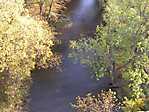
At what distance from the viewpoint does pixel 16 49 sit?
36688 mm

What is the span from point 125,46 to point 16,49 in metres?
10.3

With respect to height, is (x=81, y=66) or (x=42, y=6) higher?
(x=42, y=6)

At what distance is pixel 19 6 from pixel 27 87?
8.75m

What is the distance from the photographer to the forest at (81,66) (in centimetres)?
3647

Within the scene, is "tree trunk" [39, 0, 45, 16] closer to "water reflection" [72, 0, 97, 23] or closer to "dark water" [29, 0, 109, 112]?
"water reflection" [72, 0, 97, 23]

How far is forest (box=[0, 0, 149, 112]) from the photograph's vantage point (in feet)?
120

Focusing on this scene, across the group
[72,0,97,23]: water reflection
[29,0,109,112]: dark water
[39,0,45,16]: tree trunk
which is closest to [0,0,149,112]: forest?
[29,0,109,112]: dark water

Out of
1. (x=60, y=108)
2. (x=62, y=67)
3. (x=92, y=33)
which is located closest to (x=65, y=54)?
(x=62, y=67)

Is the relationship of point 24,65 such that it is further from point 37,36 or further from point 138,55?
point 138,55

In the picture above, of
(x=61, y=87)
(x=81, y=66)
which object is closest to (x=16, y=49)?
(x=61, y=87)

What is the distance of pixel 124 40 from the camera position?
38.8 m

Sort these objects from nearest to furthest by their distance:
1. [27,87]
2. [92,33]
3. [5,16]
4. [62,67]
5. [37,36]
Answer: [5,16] → [37,36] → [27,87] → [62,67] → [92,33]

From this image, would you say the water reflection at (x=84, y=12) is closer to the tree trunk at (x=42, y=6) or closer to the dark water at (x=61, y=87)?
the tree trunk at (x=42, y=6)

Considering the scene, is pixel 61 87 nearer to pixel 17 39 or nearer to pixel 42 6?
pixel 17 39
